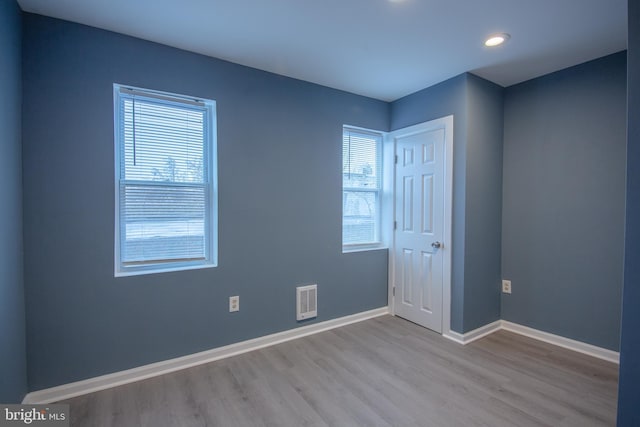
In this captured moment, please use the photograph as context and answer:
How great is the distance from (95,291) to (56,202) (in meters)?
0.65

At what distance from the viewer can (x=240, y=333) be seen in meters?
2.69

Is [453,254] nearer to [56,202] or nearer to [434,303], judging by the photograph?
[434,303]

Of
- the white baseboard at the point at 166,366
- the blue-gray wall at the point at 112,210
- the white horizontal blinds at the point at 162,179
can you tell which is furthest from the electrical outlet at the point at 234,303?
the white horizontal blinds at the point at 162,179

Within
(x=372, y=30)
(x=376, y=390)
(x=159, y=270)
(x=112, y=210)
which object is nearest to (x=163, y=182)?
(x=112, y=210)

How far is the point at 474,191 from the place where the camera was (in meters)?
2.93

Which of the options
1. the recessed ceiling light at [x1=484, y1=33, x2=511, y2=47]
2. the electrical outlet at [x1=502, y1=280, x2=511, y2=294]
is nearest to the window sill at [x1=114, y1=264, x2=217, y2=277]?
the recessed ceiling light at [x1=484, y1=33, x2=511, y2=47]

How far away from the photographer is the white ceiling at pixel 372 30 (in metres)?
1.87

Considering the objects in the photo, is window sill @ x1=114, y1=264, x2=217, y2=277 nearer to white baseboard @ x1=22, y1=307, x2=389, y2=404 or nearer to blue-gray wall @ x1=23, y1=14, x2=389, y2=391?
blue-gray wall @ x1=23, y1=14, x2=389, y2=391

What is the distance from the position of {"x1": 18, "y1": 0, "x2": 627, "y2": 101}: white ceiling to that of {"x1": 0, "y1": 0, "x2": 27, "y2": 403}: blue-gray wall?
1.15 ft

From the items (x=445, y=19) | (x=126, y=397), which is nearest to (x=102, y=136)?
(x=126, y=397)

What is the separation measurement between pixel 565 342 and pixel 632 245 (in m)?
1.94

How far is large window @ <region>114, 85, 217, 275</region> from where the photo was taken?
226 cm

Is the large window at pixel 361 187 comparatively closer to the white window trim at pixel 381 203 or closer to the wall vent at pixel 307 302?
the white window trim at pixel 381 203

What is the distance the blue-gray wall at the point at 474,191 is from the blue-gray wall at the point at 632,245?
4.82ft
